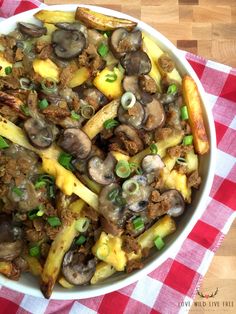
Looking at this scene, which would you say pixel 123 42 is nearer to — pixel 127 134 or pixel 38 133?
pixel 127 134

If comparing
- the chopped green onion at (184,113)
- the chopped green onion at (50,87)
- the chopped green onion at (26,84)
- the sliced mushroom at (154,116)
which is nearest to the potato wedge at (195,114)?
the chopped green onion at (184,113)

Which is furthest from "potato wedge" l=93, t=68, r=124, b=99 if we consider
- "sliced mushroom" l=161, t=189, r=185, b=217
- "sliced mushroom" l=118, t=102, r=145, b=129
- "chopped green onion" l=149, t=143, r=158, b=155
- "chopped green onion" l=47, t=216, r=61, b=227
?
"chopped green onion" l=47, t=216, r=61, b=227

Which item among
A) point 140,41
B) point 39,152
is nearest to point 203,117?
point 140,41

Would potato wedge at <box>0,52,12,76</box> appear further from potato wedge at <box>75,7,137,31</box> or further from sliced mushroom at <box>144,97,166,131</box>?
sliced mushroom at <box>144,97,166,131</box>

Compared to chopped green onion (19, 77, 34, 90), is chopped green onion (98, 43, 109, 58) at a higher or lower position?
higher

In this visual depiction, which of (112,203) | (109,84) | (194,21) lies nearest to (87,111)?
(109,84)

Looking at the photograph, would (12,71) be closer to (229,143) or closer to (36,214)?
(36,214)
